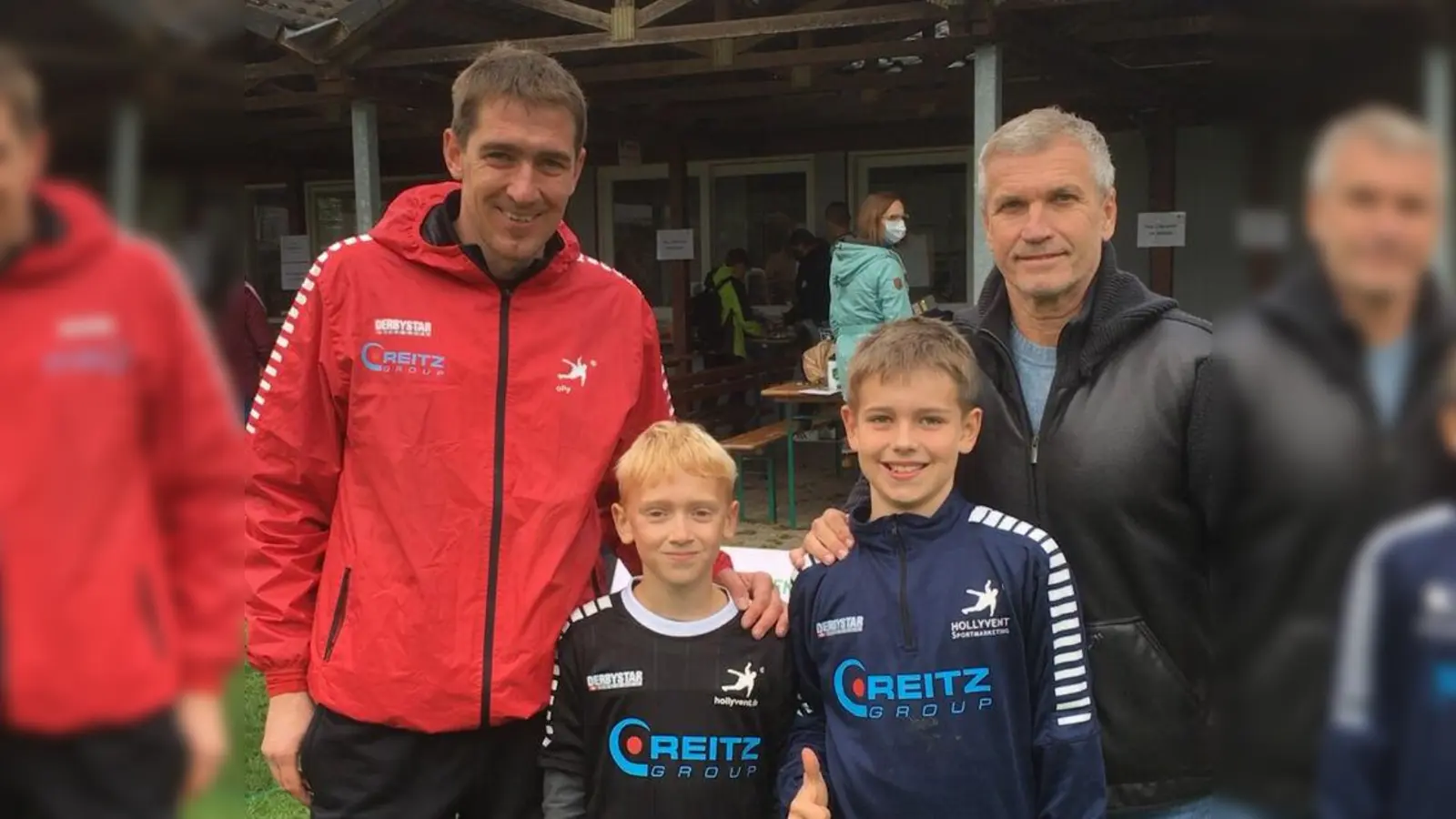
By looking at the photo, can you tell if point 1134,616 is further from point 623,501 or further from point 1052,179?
point 623,501

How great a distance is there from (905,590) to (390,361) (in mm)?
941

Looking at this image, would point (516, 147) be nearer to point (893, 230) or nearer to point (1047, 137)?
point (1047, 137)

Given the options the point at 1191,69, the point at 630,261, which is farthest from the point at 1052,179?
the point at 630,261

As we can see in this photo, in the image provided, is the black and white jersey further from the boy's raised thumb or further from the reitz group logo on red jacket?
the reitz group logo on red jacket

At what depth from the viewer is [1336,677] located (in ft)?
1.33

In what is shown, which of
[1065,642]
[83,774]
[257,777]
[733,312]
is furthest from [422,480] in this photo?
[733,312]

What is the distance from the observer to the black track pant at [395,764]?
200 cm

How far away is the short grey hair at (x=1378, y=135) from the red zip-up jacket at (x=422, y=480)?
5.38 ft

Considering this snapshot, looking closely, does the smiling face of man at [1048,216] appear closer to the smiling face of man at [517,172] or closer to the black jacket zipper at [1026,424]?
the black jacket zipper at [1026,424]

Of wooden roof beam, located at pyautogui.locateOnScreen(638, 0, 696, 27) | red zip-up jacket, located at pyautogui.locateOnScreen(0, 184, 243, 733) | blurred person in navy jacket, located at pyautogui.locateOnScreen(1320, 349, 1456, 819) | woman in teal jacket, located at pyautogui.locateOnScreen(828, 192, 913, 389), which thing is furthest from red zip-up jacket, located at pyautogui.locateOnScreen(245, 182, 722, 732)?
wooden roof beam, located at pyautogui.locateOnScreen(638, 0, 696, 27)

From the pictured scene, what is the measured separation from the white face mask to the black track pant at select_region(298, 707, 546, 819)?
584 centimetres

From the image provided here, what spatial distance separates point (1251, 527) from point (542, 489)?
1.59 metres

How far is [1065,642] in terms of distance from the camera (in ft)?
5.64

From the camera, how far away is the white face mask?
7.47 m
